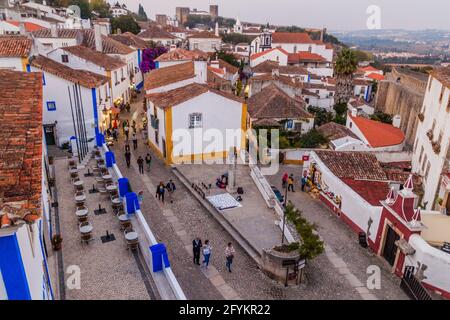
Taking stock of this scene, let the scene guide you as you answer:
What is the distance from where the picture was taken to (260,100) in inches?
1581

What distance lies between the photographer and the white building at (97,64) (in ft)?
106

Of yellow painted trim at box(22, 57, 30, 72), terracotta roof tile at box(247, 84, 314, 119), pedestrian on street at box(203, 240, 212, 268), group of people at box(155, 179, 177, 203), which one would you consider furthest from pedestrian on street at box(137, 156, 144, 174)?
terracotta roof tile at box(247, 84, 314, 119)

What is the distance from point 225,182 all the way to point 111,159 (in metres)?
7.12

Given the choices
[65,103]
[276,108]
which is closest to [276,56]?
[276,108]

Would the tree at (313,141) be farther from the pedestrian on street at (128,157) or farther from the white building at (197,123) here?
the pedestrian on street at (128,157)

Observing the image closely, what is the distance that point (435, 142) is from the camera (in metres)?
23.3

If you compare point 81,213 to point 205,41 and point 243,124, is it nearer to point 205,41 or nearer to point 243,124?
point 243,124

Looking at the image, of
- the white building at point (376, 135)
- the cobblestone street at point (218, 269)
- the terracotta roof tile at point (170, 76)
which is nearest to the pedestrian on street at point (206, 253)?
the cobblestone street at point (218, 269)

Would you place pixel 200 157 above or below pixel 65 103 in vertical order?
below

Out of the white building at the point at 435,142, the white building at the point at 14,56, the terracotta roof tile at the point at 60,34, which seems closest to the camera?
the white building at the point at 435,142

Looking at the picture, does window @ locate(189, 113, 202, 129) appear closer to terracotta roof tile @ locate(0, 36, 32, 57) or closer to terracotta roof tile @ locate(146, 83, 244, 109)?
terracotta roof tile @ locate(146, 83, 244, 109)

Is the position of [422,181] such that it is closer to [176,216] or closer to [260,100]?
[176,216]

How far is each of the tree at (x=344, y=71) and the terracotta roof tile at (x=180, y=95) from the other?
84.0 ft

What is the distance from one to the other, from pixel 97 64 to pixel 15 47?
9480mm
